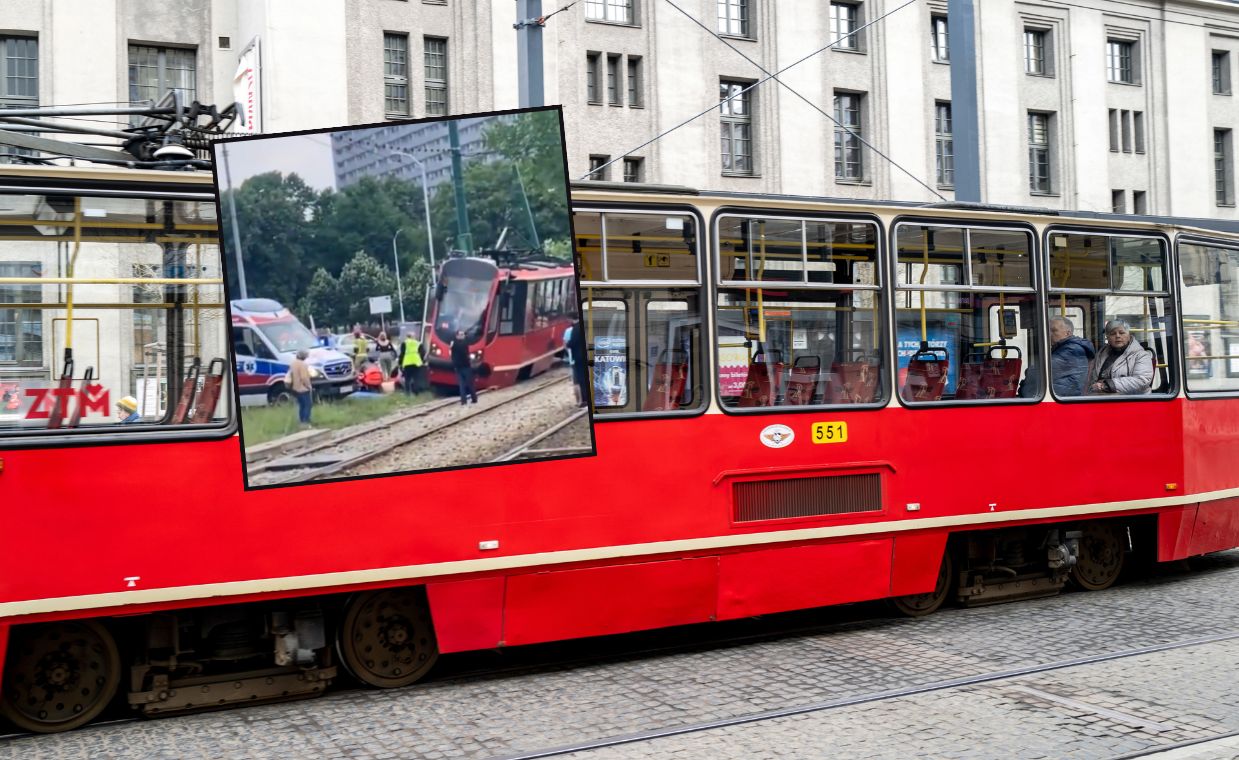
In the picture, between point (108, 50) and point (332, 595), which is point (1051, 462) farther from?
point (108, 50)

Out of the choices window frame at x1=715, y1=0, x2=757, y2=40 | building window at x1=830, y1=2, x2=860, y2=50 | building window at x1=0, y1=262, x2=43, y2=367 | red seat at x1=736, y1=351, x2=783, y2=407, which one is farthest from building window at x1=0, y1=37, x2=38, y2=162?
red seat at x1=736, y1=351, x2=783, y2=407

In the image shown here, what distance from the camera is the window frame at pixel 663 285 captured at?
759cm

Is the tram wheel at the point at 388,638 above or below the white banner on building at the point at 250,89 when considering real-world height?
below

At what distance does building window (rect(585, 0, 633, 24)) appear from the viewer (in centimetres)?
2939

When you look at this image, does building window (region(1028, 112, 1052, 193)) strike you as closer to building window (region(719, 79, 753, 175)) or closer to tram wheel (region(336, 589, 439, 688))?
building window (region(719, 79, 753, 175))

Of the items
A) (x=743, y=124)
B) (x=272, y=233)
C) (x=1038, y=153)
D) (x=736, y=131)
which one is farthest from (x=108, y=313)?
(x=1038, y=153)

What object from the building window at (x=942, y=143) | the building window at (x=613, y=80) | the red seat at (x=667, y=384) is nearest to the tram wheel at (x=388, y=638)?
the red seat at (x=667, y=384)

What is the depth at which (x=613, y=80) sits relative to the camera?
2989cm

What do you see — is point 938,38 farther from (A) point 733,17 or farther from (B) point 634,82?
(B) point 634,82

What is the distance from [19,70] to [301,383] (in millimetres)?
21801

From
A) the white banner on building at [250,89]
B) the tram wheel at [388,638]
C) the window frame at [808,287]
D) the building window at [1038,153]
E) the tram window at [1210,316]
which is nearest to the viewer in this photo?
the tram wheel at [388,638]

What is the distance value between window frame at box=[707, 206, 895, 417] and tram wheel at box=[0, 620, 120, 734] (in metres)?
3.86

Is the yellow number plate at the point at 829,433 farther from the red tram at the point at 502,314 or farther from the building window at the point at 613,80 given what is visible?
the building window at the point at 613,80

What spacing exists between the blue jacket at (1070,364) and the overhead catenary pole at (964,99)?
15.8ft
